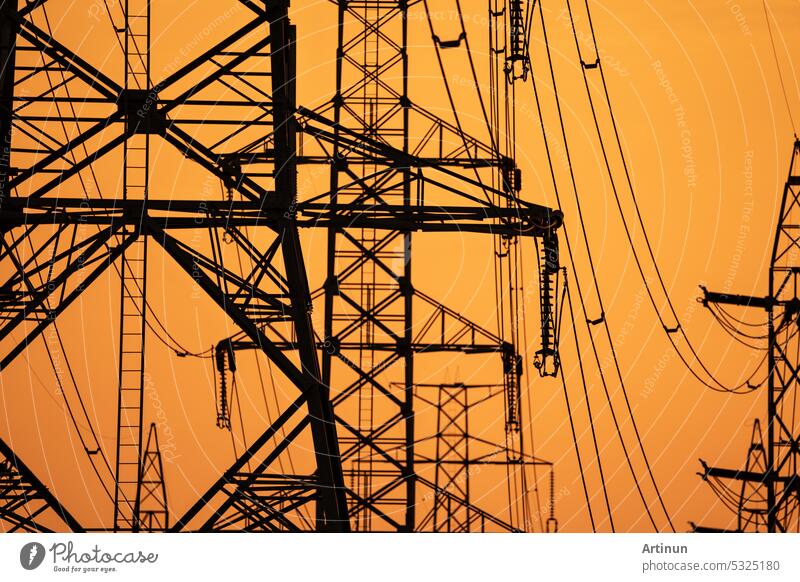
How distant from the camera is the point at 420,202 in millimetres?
29219

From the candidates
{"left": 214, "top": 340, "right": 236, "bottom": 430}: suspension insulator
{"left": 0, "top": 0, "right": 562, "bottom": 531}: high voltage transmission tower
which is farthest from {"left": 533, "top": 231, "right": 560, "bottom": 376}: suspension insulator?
{"left": 214, "top": 340, "right": 236, "bottom": 430}: suspension insulator

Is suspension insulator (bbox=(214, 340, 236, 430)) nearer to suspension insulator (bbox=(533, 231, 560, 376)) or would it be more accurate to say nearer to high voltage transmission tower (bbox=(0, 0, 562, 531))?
high voltage transmission tower (bbox=(0, 0, 562, 531))

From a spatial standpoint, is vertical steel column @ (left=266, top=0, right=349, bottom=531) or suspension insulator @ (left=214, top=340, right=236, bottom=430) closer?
vertical steel column @ (left=266, top=0, right=349, bottom=531)

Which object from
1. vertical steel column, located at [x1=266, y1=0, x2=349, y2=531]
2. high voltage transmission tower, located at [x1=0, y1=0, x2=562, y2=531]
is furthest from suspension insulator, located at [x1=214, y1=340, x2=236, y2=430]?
vertical steel column, located at [x1=266, y1=0, x2=349, y2=531]

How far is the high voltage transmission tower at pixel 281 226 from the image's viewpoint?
2450 cm

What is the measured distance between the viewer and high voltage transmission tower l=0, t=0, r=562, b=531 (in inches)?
965

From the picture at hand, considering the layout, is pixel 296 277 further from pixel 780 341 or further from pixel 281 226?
pixel 780 341

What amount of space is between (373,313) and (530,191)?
9166 millimetres

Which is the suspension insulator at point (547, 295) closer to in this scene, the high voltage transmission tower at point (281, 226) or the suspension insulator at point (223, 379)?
the high voltage transmission tower at point (281, 226)

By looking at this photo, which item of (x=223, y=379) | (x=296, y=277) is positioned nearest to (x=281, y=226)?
(x=296, y=277)

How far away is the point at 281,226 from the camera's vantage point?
24203 mm

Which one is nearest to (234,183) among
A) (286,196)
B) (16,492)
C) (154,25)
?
(286,196)

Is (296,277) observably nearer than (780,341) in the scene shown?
Yes

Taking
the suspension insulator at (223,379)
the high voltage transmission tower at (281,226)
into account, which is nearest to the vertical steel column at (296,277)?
the high voltage transmission tower at (281,226)
